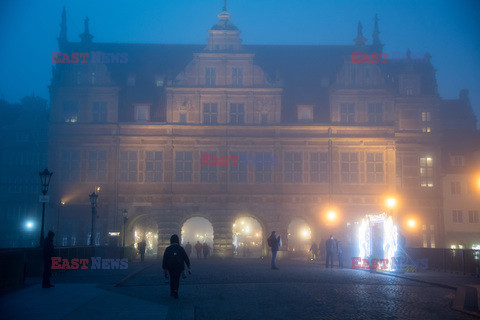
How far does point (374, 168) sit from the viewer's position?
44406 millimetres

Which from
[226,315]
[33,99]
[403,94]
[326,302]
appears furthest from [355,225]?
[33,99]

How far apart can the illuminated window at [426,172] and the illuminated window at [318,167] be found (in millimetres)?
8717

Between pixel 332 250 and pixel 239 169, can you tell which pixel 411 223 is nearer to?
pixel 239 169

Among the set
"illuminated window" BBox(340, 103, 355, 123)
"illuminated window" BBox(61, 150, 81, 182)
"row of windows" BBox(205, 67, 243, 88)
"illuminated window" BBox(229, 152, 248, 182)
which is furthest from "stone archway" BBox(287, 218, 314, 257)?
"illuminated window" BBox(61, 150, 81, 182)

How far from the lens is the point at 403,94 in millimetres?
46844

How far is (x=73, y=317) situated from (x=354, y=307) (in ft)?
21.4

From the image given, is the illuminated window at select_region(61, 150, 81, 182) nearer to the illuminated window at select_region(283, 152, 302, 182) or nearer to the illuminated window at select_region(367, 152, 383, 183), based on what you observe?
the illuminated window at select_region(283, 152, 302, 182)

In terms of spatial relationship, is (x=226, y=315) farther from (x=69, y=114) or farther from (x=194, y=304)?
(x=69, y=114)

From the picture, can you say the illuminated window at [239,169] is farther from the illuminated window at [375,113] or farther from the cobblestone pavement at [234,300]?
the cobblestone pavement at [234,300]

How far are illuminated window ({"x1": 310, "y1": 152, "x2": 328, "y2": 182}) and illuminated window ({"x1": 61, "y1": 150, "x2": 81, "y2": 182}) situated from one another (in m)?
19.5

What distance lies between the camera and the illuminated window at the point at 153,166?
43469 mm

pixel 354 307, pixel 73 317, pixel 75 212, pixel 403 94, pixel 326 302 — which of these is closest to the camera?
pixel 73 317

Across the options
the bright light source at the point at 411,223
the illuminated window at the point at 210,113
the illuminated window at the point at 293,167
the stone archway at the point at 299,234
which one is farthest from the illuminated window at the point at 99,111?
the bright light source at the point at 411,223

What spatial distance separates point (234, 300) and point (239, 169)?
98.8 ft
